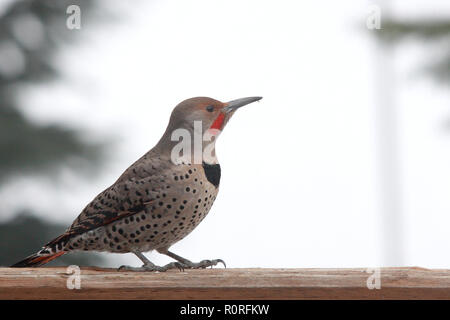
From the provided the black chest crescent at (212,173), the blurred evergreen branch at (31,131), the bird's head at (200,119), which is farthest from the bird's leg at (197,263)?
the blurred evergreen branch at (31,131)

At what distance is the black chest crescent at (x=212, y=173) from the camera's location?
296cm

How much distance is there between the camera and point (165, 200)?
115 inches

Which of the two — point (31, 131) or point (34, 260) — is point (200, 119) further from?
point (31, 131)

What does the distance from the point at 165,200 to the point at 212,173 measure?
0.70ft

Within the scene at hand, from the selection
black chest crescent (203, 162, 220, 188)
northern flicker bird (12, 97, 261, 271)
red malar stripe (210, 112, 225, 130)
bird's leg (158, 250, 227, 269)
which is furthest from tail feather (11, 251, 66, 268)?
red malar stripe (210, 112, 225, 130)

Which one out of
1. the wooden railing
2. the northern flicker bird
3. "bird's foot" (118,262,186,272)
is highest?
the northern flicker bird

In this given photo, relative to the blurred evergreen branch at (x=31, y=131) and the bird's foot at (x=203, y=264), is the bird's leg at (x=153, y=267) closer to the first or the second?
the bird's foot at (x=203, y=264)

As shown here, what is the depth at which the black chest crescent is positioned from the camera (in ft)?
9.71

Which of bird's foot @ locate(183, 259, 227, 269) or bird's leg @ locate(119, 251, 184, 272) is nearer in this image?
bird's leg @ locate(119, 251, 184, 272)

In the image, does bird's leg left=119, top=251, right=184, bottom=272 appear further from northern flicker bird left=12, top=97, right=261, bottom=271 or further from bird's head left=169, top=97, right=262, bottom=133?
bird's head left=169, top=97, right=262, bottom=133

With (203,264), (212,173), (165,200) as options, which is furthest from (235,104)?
(203,264)

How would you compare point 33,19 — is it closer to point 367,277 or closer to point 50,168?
point 50,168

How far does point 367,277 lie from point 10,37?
5.04 meters
